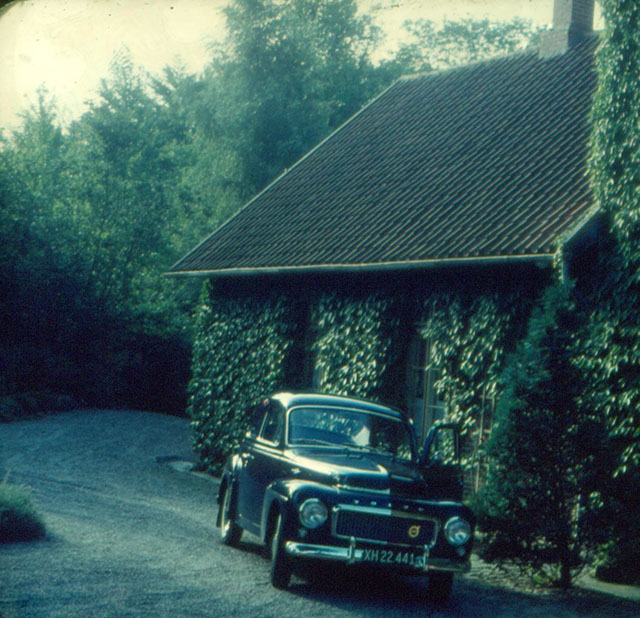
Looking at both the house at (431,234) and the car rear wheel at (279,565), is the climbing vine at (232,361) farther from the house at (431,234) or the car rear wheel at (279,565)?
the car rear wheel at (279,565)

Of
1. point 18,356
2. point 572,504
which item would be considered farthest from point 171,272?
point 572,504

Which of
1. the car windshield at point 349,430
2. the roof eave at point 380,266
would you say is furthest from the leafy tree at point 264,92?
the car windshield at point 349,430

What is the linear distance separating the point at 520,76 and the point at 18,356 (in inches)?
621

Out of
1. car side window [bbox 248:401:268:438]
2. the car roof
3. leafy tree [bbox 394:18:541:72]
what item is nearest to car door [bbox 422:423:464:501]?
the car roof

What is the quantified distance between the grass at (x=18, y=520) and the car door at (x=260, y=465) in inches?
81.6

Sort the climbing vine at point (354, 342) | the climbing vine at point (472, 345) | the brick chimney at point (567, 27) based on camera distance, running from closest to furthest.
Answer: the climbing vine at point (472, 345), the climbing vine at point (354, 342), the brick chimney at point (567, 27)

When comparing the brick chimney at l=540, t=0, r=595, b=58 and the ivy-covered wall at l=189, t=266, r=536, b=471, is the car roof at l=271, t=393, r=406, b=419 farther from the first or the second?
the brick chimney at l=540, t=0, r=595, b=58

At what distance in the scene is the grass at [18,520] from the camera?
31.5 feet

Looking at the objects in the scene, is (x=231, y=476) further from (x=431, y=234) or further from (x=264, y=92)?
(x=264, y=92)

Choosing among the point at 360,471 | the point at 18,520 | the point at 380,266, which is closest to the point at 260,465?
the point at 360,471

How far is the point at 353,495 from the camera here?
8.09 metres

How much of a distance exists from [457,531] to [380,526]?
673 millimetres

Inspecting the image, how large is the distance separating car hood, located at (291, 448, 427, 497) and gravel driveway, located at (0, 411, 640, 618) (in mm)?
944

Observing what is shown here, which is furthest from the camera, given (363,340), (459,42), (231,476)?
(459,42)
